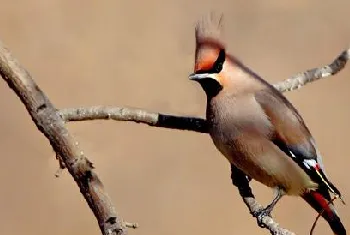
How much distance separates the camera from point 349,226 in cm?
538

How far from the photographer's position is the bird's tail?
2.97m

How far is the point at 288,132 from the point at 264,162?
0.13 m

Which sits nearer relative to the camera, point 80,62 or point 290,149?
point 290,149

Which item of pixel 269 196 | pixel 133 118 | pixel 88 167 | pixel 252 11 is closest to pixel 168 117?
pixel 133 118

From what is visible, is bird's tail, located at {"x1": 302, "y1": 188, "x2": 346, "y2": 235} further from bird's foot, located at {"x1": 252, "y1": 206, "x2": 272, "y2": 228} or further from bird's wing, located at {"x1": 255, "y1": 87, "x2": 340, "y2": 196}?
bird's foot, located at {"x1": 252, "y1": 206, "x2": 272, "y2": 228}

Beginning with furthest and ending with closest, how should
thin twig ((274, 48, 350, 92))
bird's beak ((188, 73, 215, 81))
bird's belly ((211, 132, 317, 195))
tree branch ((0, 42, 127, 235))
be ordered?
thin twig ((274, 48, 350, 92)) < bird's belly ((211, 132, 317, 195)) < bird's beak ((188, 73, 215, 81)) < tree branch ((0, 42, 127, 235))

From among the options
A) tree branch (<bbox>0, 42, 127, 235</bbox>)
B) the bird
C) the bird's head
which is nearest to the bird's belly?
the bird

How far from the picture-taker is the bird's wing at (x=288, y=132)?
301cm

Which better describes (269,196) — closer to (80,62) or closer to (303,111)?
(303,111)

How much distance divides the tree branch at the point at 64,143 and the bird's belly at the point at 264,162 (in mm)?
796

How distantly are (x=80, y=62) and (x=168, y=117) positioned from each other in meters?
3.56

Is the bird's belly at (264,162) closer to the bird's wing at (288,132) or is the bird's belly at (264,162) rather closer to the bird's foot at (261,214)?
the bird's wing at (288,132)

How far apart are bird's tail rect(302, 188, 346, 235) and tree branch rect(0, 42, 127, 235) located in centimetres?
96

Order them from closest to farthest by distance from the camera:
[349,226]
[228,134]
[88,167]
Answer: [88,167] → [228,134] → [349,226]
